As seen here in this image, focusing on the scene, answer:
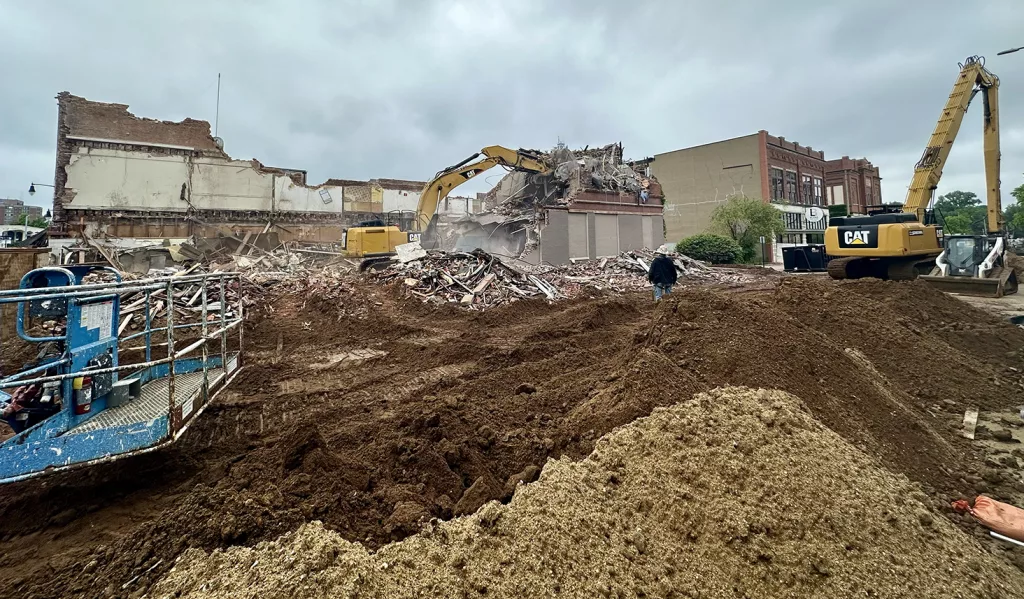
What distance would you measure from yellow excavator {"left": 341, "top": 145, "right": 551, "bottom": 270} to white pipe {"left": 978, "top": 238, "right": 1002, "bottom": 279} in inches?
661

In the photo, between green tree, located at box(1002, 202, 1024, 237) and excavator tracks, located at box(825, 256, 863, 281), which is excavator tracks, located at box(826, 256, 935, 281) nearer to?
excavator tracks, located at box(825, 256, 863, 281)

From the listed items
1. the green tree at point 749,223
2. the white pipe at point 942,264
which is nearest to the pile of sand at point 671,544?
the white pipe at point 942,264

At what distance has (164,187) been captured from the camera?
28.5 metres

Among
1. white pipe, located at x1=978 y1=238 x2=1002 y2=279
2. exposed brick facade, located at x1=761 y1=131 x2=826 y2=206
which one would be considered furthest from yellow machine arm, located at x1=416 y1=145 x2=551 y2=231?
exposed brick facade, located at x1=761 y1=131 x2=826 y2=206

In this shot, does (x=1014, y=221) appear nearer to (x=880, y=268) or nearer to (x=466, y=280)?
(x=880, y=268)

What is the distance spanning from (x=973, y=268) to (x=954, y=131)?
4.76 meters

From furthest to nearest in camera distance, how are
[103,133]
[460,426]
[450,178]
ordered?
[103,133] < [450,178] < [460,426]

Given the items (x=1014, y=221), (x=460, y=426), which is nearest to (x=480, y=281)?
(x=460, y=426)

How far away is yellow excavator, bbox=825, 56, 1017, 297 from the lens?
12639mm

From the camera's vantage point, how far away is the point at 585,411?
13.2 feet

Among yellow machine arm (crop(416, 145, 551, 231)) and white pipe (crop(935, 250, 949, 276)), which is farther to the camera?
yellow machine arm (crop(416, 145, 551, 231))

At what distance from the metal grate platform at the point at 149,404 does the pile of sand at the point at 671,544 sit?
183 cm

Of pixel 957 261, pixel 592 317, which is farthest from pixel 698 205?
pixel 592 317

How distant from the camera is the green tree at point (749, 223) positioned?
31906 mm
